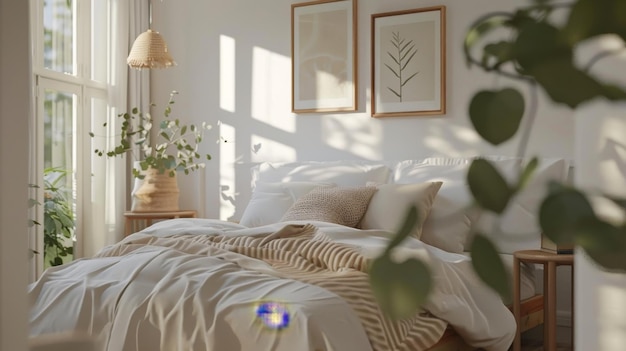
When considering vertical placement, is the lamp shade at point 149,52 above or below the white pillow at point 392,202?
above

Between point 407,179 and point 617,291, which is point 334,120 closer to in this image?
point 407,179

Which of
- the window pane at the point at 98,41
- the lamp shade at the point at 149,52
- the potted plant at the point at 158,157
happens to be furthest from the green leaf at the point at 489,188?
the window pane at the point at 98,41

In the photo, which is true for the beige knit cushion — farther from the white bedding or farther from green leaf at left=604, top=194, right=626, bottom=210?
green leaf at left=604, top=194, right=626, bottom=210

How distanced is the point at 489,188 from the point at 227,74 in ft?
20.6

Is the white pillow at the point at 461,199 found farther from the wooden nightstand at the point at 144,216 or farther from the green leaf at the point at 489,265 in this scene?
the green leaf at the point at 489,265

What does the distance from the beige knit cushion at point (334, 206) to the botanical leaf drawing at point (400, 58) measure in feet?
3.88

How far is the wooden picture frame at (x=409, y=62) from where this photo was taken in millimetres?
5430

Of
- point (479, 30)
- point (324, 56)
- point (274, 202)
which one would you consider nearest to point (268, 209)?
point (274, 202)

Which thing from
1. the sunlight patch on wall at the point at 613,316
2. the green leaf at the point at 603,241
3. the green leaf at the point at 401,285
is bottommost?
the sunlight patch on wall at the point at 613,316

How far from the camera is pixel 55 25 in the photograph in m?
5.78

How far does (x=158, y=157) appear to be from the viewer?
6055 mm

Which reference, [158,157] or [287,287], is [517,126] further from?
[158,157]

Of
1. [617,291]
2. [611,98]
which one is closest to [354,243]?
[617,291]

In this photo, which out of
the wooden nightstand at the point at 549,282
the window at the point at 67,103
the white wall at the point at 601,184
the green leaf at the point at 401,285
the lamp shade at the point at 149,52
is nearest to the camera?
the green leaf at the point at 401,285
